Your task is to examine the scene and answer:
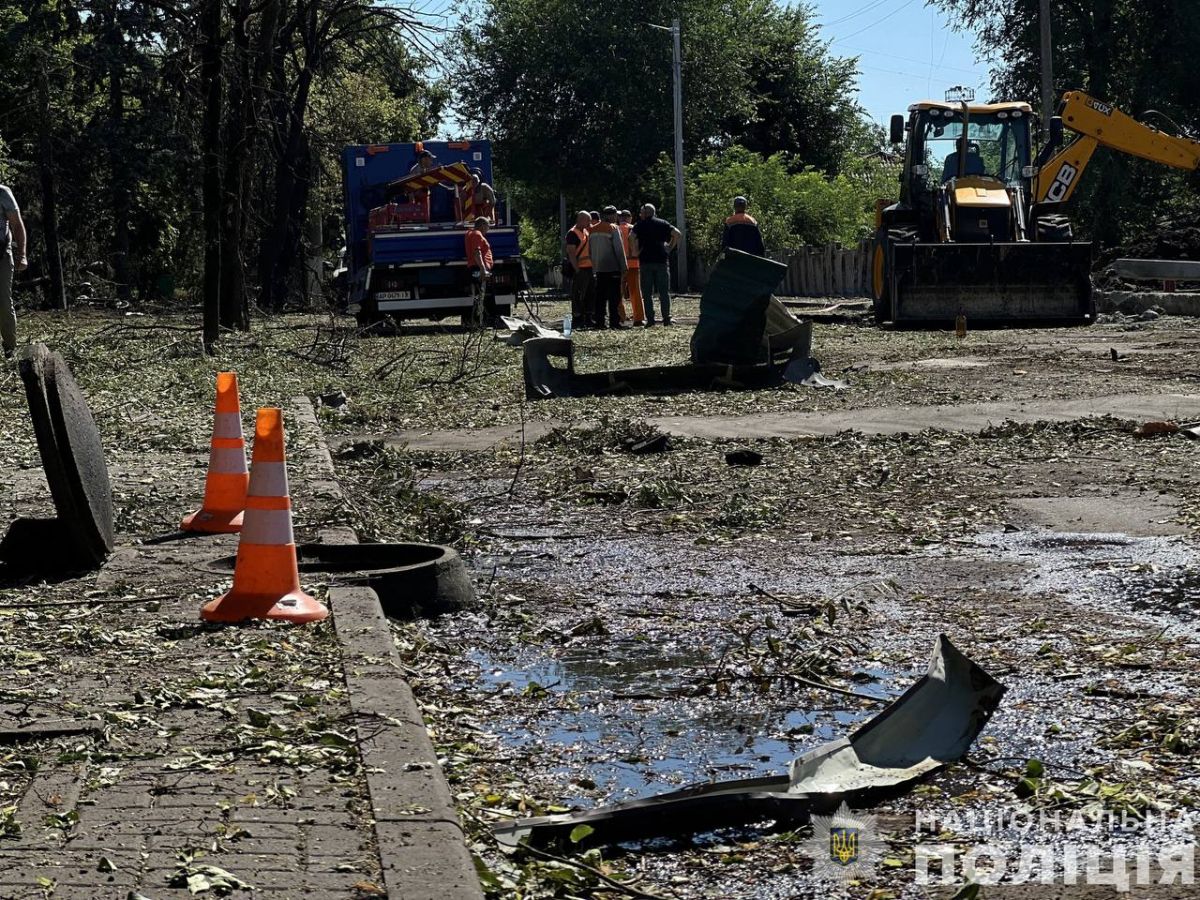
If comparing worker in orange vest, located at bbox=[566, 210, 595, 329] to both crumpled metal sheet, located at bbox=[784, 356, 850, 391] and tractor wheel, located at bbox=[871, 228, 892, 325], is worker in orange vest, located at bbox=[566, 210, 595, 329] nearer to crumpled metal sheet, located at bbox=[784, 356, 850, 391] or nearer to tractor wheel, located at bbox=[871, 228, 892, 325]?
tractor wheel, located at bbox=[871, 228, 892, 325]

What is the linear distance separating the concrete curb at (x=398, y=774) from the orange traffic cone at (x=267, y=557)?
0.18m

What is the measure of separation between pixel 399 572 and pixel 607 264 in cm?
1973

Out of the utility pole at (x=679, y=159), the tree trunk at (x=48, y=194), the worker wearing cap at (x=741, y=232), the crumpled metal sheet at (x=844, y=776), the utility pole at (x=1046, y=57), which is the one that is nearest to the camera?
the crumpled metal sheet at (x=844, y=776)

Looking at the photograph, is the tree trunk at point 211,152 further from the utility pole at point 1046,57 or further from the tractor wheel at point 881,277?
the utility pole at point 1046,57

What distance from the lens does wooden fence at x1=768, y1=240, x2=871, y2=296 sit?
148ft

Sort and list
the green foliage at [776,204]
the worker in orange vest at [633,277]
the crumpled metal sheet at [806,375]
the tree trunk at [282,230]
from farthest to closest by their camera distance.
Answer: the green foliage at [776,204] < the tree trunk at [282,230] < the worker in orange vest at [633,277] < the crumpled metal sheet at [806,375]

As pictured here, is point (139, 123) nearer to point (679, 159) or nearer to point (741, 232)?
point (679, 159)

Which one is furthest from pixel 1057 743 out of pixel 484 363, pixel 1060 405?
pixel 484 363

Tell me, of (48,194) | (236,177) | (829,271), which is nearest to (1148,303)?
(236,177)

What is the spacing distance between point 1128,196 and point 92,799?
136ft

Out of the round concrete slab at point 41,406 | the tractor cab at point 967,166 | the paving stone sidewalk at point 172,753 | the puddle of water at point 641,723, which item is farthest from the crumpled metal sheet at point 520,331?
the puddle of water at point 641,723

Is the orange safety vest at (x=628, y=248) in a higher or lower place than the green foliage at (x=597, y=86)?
lower

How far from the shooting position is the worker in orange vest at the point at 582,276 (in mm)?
26906

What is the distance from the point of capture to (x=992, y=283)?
79.9ft
